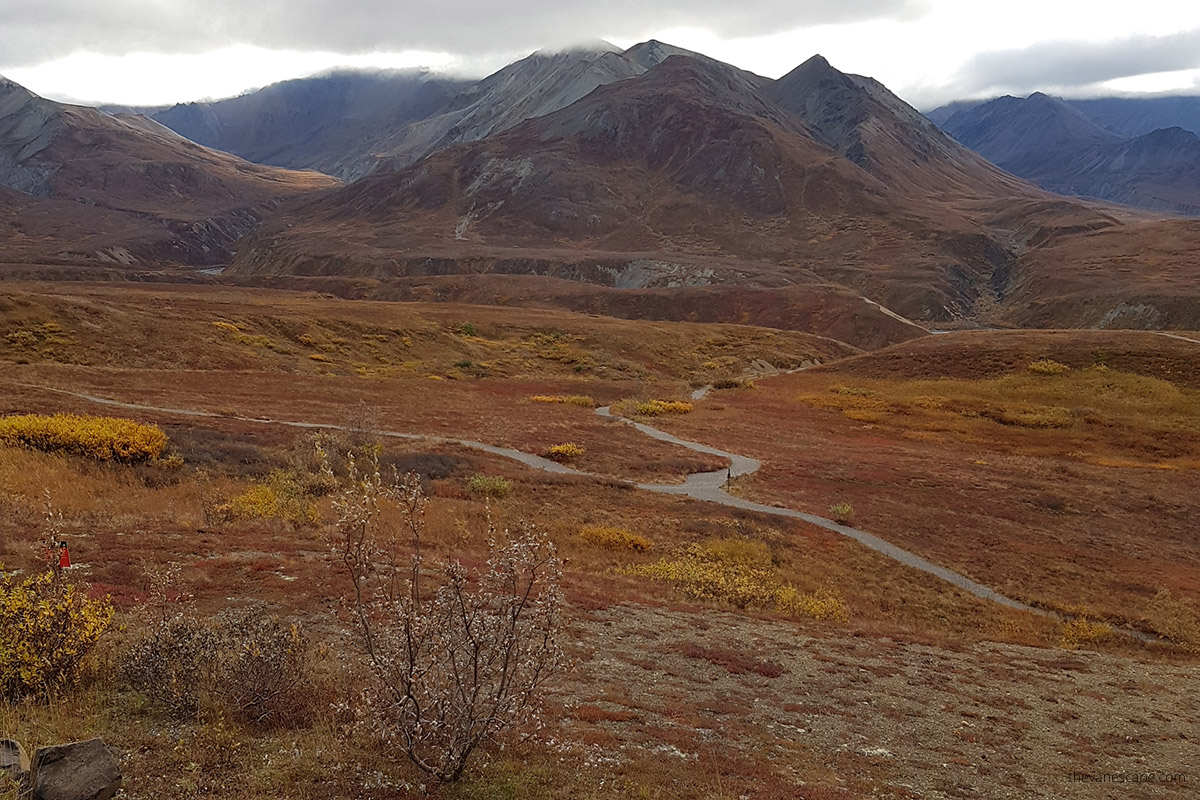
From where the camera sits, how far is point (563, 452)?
3500cm

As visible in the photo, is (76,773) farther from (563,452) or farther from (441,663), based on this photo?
(563,452)

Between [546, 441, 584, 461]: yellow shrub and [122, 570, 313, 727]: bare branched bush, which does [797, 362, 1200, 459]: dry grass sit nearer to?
[546, 441, 584, 461]: yellow shrub

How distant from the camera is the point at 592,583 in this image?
16.5m

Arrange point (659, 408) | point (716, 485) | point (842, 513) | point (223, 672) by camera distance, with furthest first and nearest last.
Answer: point (659, 408)
point (716, 485)
point (842, 513)
point (223, 672)

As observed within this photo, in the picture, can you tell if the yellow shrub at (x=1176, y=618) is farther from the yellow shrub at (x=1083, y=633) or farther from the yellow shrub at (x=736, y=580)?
the yellow shrub at (x=736, y=580)

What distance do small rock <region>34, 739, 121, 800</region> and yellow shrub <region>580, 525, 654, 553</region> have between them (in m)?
16.5

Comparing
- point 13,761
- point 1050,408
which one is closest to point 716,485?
point 13,761

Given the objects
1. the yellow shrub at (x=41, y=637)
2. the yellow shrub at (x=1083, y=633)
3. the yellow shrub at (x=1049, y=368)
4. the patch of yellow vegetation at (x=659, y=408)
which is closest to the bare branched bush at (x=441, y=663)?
the yellow shrub at (x=41, y=637)

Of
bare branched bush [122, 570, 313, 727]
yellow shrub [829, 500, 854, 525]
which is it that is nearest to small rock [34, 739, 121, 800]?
bare branched bush [122, 570, 313, 727]

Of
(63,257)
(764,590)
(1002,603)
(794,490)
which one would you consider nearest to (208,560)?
(764,590)

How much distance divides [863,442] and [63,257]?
21874cm

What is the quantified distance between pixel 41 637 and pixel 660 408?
158ft

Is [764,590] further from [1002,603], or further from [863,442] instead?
[863,442]

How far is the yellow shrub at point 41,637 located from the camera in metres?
6.84
